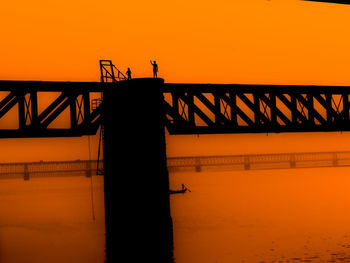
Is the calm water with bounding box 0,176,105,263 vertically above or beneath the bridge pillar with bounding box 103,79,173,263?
beneath

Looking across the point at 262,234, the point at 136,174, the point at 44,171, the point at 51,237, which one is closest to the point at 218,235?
the point at 262,234

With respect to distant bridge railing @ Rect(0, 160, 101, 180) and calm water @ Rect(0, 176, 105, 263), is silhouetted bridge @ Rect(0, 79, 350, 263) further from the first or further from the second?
distant bridge railing @ Rect(0, 160, 101, 180)

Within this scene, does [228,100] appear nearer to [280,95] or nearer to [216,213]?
[280,95]

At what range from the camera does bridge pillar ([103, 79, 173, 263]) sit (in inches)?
644

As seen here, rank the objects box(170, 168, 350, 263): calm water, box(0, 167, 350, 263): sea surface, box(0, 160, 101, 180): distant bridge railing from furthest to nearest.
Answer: box(0, 160, 101, 180): distant bridge railing
box(0, 167, 350, 263): sea surface
box(170, 168, 350, 263): calm water

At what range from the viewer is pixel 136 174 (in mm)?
16609

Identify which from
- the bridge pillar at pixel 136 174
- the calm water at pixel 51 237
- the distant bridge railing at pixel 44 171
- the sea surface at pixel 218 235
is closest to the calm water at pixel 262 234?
the sea surface at pixel 218 235

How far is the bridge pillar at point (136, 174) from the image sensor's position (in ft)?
53.7

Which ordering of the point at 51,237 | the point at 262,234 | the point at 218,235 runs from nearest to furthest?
the point at 262,234 < the point at 218,235 < the point at 51,237

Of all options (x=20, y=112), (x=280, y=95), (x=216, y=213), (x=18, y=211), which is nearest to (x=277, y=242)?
(x=280, y=95)

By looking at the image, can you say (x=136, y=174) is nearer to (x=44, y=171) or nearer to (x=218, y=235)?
(x=218, y=235)

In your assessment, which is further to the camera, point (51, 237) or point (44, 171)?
point (44, 171)

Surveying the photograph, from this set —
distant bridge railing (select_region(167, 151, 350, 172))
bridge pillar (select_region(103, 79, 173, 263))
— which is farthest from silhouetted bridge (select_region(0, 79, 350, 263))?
distant bridge railing (select_region(167, 151, 350, 172))

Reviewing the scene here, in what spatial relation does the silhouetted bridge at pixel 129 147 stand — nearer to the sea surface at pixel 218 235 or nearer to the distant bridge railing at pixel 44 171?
the sea surface at pixel 218 235
